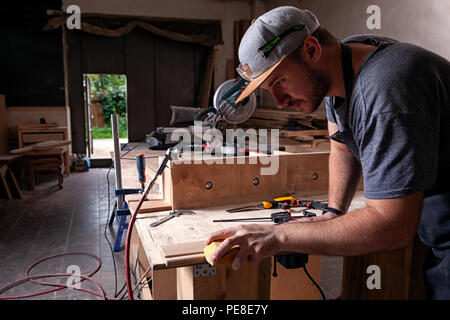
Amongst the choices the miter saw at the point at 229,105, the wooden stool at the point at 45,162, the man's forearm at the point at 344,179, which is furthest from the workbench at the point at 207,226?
the wooden stool at the point at 45,162

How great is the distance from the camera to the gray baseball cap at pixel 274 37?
105cm

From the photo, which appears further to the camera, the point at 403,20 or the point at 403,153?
the point at 403,20

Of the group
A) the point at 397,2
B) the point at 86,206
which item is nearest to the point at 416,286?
the point at 397,2

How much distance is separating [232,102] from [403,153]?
148 centimetres

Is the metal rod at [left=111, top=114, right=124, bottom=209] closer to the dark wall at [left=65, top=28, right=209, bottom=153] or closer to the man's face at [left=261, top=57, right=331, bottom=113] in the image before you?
the man's face at [left=261, top=57, right=331, bottom=113]

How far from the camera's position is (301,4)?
20.5 feet

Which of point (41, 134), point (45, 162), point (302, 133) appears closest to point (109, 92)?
point (41, 134)

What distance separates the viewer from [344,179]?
1.42 metres

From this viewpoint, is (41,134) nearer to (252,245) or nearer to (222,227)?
(222,227)

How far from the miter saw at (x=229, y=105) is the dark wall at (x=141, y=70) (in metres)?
5.20

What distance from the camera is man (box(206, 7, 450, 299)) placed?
854 mm

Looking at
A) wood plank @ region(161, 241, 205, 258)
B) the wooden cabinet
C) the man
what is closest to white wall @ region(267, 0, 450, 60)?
the man

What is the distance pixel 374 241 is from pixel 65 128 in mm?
6263

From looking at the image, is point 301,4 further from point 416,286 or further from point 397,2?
point 416,286
